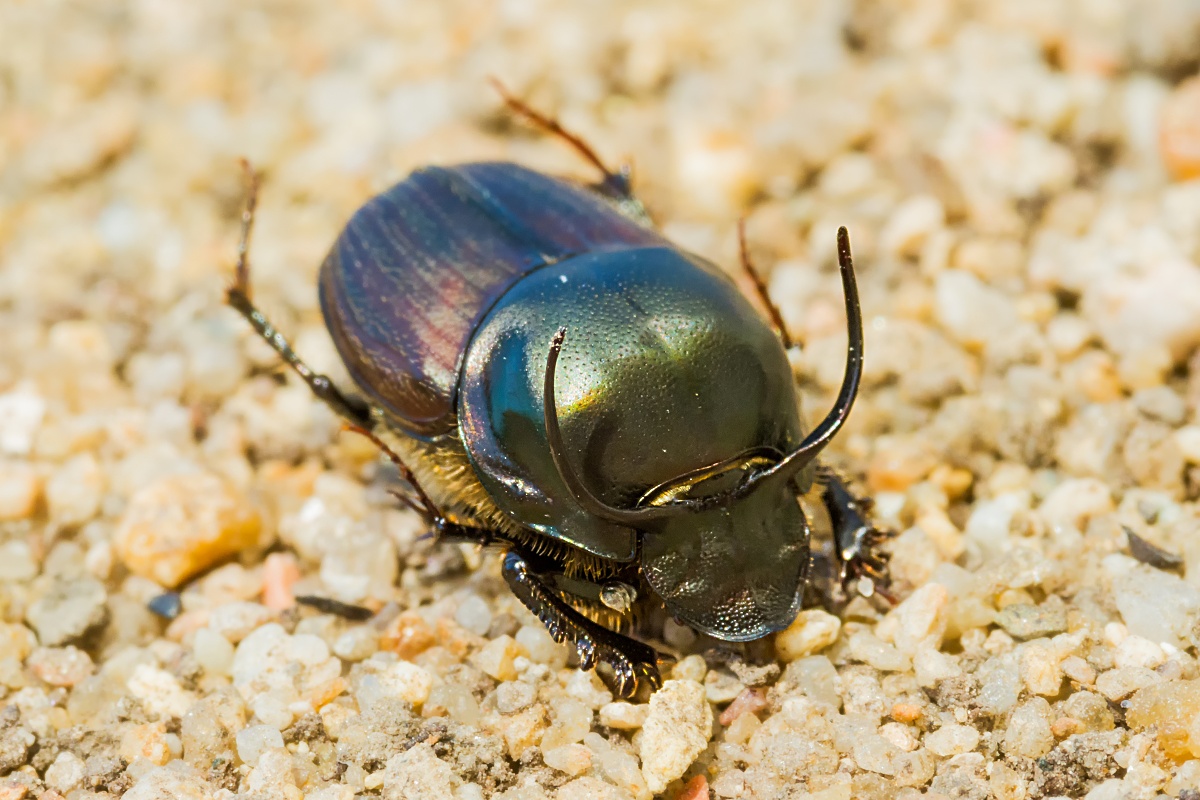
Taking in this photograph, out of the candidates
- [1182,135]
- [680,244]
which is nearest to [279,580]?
[680,244]

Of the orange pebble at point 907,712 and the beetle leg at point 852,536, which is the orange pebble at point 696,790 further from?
the beetle leg at point 852,536

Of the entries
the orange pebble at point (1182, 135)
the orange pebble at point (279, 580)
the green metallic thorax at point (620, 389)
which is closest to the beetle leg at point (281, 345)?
the orange pebble at point (279, 580)

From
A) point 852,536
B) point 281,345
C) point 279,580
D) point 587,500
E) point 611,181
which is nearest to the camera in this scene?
point 587,500

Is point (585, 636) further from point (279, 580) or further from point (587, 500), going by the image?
point (279, 580)

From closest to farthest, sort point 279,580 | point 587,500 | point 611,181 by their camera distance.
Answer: point 587,500
point 279,580
point 611,181

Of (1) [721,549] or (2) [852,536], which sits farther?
(2) [852,536]

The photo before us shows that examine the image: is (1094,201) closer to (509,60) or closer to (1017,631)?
(1017,631)

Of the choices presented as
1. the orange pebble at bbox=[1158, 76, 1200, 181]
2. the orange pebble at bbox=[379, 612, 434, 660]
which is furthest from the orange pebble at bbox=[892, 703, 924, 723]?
the orange pebble at bbox=[1158, 76, 1200, 181]
